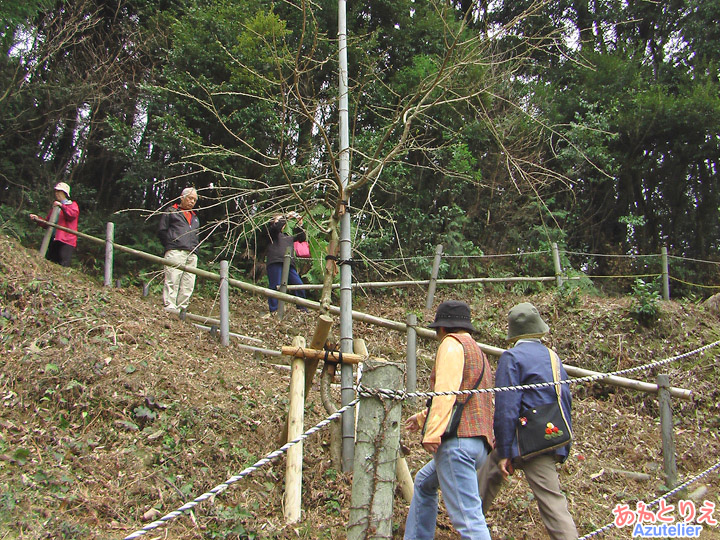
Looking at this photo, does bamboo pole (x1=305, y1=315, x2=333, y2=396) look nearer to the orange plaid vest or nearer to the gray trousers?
the orange plaid vest

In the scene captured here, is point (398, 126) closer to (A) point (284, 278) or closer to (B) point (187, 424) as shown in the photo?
(A) point (284, 278)

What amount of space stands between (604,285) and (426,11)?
8.70 m

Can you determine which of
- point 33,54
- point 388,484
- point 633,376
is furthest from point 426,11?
point 388,484

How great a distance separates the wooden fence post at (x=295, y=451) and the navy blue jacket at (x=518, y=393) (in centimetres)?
151

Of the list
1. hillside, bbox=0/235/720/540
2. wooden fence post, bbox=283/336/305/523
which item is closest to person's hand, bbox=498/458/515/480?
hillside, bbox=0/235/720/540

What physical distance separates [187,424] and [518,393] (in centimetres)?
308

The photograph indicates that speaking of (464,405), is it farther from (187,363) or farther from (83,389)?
(187,363)

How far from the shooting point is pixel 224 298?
770 cm

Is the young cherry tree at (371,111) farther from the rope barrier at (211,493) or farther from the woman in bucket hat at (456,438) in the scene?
the rope barrier at (211,493)

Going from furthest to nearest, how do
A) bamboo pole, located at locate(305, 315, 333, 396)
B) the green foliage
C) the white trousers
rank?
the green foliage
the white trousers
bamboo pole, located at locate(305, 315, 333, 396)

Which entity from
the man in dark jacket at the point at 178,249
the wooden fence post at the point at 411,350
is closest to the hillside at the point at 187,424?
the man in dark jacket at the point at 178,249

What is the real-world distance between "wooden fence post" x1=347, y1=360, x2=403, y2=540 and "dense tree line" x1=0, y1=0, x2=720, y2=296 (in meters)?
7.87

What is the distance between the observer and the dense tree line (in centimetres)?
1195

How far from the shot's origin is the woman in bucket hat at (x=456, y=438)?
304cm
